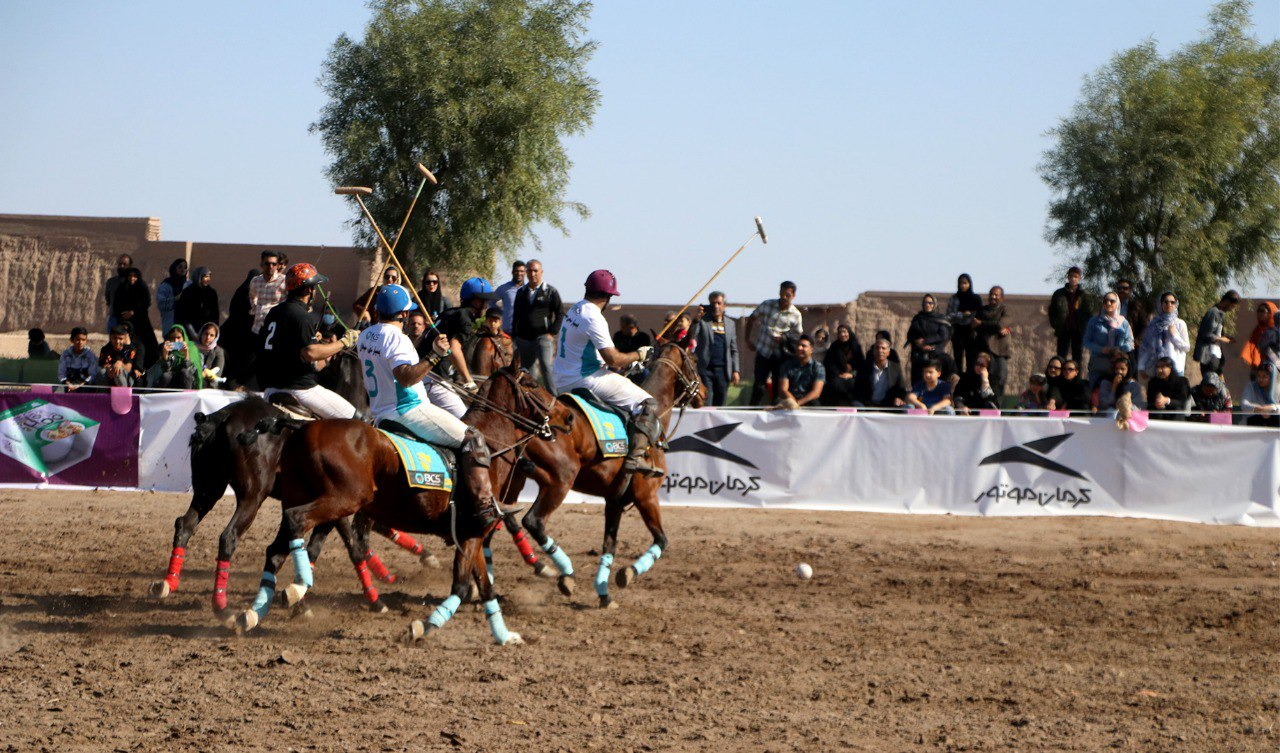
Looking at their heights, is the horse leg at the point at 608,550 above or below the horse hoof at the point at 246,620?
above

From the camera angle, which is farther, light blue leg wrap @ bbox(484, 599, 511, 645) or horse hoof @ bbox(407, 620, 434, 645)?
light blue leg wrap @ bbox(484, 599, 511, 645)

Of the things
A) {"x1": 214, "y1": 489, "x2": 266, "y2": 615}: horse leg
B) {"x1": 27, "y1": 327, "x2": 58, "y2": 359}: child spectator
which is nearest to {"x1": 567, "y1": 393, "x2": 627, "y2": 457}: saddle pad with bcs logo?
{"x1": 214, "y1": 489, "x2": 266, "y2": 615}: horse leg

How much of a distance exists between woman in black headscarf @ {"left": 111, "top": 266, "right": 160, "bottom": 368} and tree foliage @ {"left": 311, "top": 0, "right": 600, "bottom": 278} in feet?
41.7

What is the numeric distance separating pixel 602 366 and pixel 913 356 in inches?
349

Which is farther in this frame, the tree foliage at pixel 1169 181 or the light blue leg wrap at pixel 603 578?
the tree foliage at pixel 1169 181

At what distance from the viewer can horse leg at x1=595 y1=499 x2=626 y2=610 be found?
11.4 metres

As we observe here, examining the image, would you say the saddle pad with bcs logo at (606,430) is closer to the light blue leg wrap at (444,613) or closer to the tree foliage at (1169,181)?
the light blue leg wrap at (444,613)

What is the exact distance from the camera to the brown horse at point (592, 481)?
1127 cm

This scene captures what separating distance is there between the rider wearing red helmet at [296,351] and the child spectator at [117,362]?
27.0ft

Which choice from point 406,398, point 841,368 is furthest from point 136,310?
point 406,398

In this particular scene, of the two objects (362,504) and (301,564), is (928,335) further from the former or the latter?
(301,564)

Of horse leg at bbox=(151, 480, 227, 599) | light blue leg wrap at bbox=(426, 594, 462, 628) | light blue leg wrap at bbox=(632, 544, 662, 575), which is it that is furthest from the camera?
light blue leg wrap at bbox=(632, 544, 662, 575)

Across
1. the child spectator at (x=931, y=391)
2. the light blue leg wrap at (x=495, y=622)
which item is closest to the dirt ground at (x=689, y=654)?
the light blue leg wrap at (x=495, y=622)

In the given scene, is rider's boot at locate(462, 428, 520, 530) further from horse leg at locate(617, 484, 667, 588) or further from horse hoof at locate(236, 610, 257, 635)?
horse leg at locate(617, 484, 667, 588)
